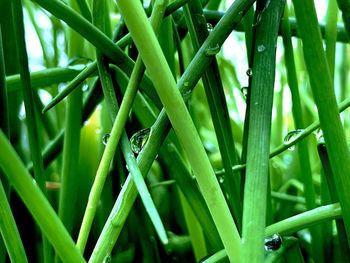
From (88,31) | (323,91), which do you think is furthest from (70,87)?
(323,91)

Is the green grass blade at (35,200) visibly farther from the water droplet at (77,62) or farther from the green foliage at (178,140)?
the water droplet at (77,62)

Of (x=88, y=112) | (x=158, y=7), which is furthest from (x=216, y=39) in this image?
(x=88, y=112)

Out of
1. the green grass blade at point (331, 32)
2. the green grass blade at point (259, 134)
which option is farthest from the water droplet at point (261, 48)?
the green grass blade at point (331, 32)

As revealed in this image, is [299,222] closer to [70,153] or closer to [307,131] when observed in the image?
[307,131]

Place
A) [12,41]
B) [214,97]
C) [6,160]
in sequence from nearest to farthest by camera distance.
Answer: [6,160] < [214,97] < [12,41]

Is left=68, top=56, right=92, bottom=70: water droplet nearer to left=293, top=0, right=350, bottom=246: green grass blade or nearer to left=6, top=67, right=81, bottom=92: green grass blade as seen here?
left=6, top=67, right=81, bottom=92: green grass blade

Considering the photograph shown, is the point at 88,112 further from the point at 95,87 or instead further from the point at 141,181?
the point at 141,181
